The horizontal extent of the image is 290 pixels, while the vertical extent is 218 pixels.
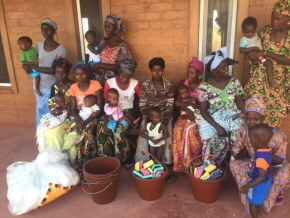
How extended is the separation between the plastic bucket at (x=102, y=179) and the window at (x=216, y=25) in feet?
6.78

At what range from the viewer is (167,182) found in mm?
3322

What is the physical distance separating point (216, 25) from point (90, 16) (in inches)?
77.2

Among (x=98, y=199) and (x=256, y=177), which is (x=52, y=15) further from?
(x=256, y=177)

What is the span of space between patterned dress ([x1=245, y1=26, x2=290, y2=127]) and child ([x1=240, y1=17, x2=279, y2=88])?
0.06 m

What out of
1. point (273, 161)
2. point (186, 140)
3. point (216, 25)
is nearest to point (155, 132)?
point (186, 140)

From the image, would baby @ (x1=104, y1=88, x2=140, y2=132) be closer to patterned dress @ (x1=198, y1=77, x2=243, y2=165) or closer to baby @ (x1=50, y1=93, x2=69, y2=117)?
baby @ (x1=50, y1=93, x2=69, y2=117)

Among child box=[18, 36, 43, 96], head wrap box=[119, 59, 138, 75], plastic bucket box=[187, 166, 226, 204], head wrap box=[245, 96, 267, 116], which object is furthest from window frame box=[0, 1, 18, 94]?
head wrap box=[245, 96, 267, 116]

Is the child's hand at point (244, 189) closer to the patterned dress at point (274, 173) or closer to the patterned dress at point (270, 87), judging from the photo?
the patterned dress at point (274, 173)

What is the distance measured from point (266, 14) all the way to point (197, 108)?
151 centimetres

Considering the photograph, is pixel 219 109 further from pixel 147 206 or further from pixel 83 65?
pixel 83 65

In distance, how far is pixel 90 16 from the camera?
14.3ft

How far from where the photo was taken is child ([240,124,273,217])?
2408 mm

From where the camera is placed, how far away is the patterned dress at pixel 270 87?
3174 mm

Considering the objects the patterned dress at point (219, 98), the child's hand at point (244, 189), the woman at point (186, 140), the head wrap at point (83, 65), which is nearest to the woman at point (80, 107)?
the head wrap at point (83, 65)
